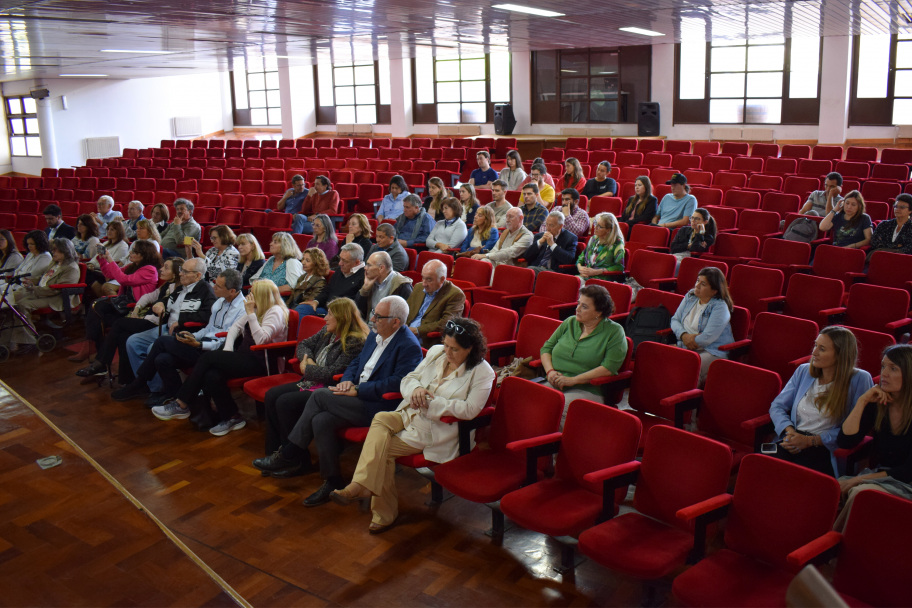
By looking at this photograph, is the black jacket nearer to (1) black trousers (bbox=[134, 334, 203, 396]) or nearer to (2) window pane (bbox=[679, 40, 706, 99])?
(1) black trousers (bbox=[134, 334, 203, 396])

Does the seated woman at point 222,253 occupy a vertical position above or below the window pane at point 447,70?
below

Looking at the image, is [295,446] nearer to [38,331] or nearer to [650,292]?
[650,292]

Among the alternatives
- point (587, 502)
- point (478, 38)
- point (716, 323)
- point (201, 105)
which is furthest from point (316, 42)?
point (201, 105)

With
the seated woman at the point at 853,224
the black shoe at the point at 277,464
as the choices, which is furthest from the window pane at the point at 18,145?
the seated woman at the point at 853,224

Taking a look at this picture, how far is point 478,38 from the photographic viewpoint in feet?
32.7

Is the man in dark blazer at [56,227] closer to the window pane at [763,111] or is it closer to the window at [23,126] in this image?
the window pane at [763,111]

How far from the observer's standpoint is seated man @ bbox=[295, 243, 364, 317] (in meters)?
5.03

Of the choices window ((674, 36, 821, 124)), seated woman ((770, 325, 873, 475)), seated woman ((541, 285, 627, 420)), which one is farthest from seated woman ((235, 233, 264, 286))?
window ((674, 36, 821, 124))

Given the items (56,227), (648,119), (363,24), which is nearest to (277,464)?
(363,24)

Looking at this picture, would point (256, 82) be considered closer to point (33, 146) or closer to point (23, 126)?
point (33, 146)

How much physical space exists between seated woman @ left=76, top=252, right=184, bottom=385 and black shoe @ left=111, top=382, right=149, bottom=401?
0.52 ft

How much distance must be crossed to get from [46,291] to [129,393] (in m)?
2.08

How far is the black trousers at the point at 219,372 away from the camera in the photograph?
435cm

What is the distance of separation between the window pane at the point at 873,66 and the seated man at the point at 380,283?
1040 centimetres
